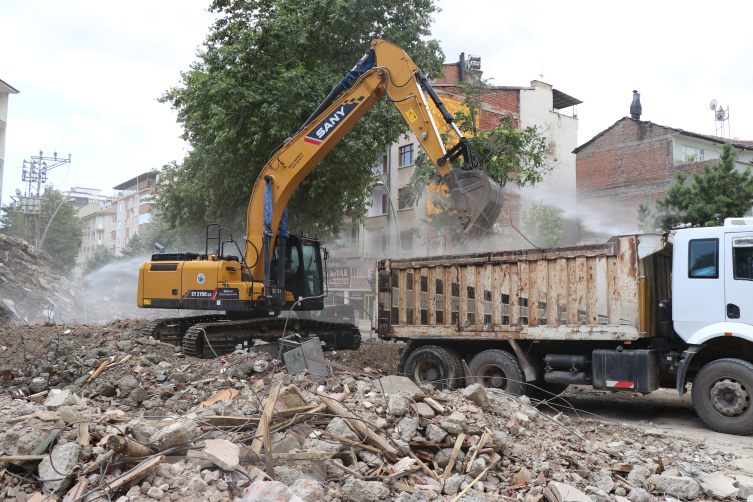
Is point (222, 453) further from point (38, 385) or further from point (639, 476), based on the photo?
point (38, 385)

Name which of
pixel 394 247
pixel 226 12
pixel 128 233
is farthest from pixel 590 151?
pixel 128 233

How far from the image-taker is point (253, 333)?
39.2ft

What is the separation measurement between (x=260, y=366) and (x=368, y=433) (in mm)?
4264

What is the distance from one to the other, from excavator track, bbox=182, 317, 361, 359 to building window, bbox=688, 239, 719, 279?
7.73 m

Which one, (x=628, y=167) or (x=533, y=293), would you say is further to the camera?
(x=628, y=167)

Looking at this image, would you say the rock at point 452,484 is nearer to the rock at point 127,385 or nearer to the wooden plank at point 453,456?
the wooden plank at point 453,456

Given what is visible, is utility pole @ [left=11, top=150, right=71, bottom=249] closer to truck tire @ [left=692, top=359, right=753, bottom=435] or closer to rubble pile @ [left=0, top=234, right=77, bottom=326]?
rubble pile @ [left=0, top=234, right=77, bottom=326]

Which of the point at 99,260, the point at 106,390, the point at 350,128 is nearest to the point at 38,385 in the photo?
the point at 106,390

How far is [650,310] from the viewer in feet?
26.0

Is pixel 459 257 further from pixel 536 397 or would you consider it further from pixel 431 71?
Answer: pixel 431 71

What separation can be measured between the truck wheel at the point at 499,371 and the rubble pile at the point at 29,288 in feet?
61.1

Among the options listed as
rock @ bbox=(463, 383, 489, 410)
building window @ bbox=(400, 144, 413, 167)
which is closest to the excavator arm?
rock @ bbox=(463, 383, 489, 410)

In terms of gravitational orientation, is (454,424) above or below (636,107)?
below

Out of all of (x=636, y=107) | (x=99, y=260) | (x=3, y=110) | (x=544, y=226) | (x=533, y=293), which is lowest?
(x=533, y=293)
